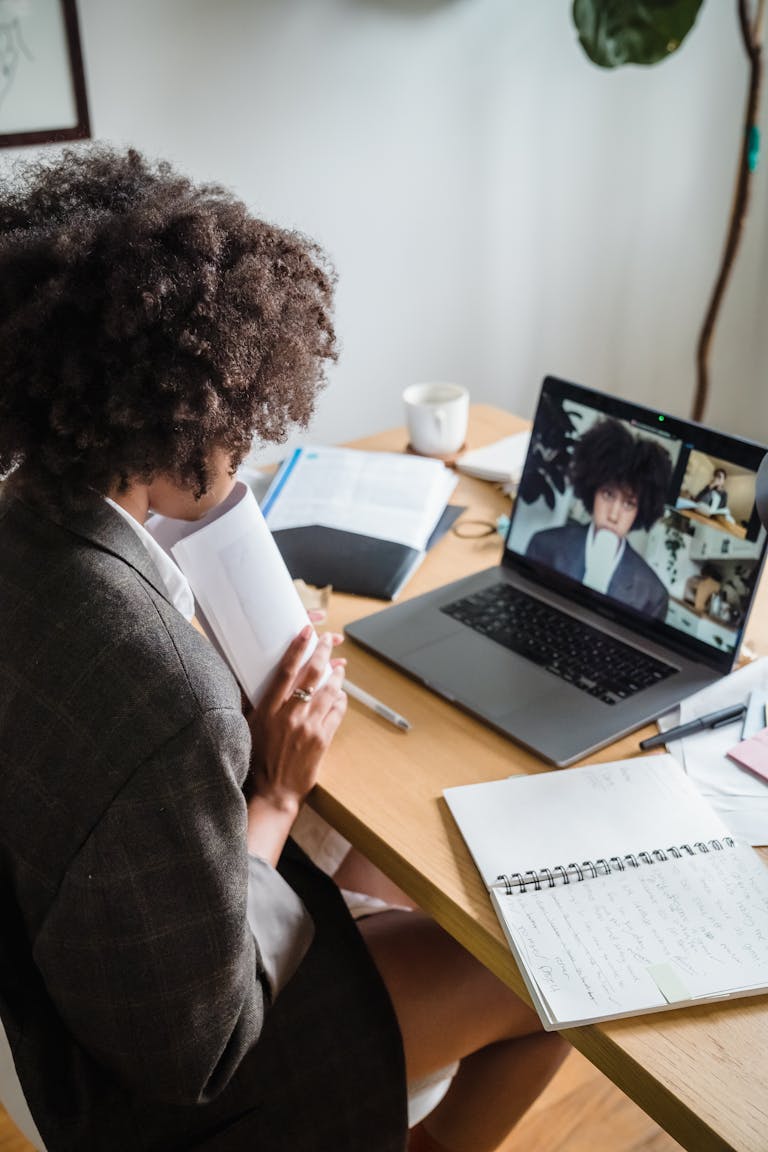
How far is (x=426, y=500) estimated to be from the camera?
1480mm

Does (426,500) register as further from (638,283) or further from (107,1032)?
(638,283)

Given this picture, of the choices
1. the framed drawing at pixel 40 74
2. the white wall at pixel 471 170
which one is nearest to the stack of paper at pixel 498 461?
the white wall at pixel 471 170

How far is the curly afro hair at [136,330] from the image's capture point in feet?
2.51

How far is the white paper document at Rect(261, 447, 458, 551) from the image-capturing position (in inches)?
56.7

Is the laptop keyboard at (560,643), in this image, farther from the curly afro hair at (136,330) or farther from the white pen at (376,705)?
the curly afro hair at (136,330)

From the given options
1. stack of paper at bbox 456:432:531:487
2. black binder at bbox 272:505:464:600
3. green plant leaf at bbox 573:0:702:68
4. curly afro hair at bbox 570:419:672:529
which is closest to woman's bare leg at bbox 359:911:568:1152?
black binder at bbox 272:505:464:600

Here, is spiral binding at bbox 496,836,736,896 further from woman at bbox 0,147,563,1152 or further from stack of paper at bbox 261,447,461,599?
stack of paper at bbox 261,447,461,599

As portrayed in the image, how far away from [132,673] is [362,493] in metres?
0.78

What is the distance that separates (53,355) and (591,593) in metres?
0.69

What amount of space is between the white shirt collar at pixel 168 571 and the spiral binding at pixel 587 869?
355 millimetres

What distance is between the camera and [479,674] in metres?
1.13

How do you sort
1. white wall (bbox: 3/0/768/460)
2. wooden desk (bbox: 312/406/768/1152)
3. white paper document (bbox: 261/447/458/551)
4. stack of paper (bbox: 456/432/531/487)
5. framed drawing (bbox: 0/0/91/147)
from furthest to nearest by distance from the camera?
white wall (bbox: 3/0/768/460) < framed drawing (bbox: 0/0/91/147) < stack of paper (bbox: 456/432/531/487) < white paper document (bbox: 261/447/458/551) < wooden desk (bbox: 312/406/768/1152)

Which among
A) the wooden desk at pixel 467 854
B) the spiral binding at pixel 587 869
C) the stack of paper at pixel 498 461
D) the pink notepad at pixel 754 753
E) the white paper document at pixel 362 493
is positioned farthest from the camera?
the stack of paper at pixel 498 461

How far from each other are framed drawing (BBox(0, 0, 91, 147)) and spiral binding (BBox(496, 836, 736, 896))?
4.76 ft
